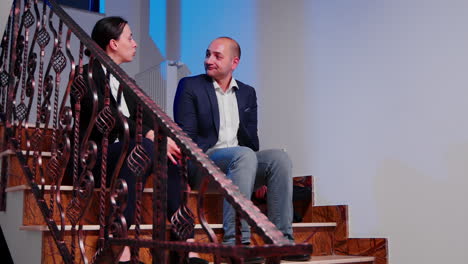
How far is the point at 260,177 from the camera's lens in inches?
112

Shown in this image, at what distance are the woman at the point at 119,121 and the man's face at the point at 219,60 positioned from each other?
15.8 inches

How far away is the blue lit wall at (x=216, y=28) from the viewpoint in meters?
4.05

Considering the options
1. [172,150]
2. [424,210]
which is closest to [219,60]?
[172,150]

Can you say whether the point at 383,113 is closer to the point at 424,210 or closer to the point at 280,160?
the point at 424,210

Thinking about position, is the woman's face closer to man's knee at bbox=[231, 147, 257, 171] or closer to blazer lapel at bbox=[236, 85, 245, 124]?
blazer lapel at bbox=[236, 85, 245, 124]

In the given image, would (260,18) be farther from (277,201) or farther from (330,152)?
(277,201)

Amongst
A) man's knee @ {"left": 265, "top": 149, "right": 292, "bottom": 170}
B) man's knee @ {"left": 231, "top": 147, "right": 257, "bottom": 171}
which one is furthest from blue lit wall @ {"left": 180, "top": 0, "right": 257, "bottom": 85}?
man's knee @ {"left": 231, "top": 147, "right": 257, "bottom": 171}

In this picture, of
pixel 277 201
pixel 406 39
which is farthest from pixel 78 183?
pixel 406 39

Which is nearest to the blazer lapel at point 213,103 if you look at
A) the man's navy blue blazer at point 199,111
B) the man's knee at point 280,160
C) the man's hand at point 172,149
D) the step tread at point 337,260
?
the man's navy blue blazer at point 199,111

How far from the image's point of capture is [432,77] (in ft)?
9.36

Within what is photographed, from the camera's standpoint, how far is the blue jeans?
258 cm

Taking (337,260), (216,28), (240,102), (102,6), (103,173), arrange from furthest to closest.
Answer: (102,6) < (216,28) < (240,102) < (337,260) < (103,173)

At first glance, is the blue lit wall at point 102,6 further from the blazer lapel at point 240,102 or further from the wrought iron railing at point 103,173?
the blazer lapel at point 240,102

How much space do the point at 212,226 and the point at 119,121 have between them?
1.98ft
